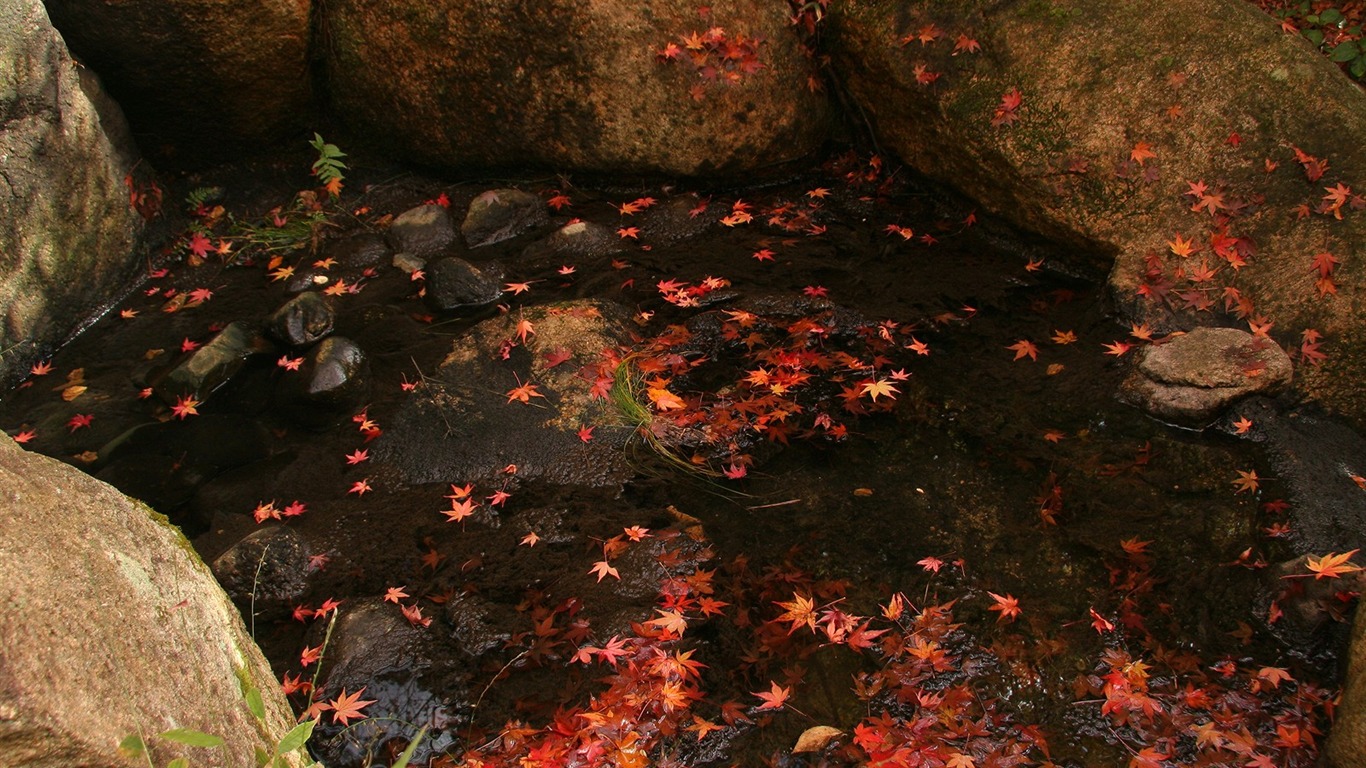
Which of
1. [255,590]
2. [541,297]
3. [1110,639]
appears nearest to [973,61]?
[541,297]

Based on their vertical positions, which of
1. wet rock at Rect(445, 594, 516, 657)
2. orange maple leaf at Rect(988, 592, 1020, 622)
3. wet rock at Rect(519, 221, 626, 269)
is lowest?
wet rock at Rect(445, 594, 516, 657)

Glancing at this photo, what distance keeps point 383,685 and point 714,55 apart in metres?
5.04

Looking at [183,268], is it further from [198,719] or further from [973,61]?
[973,61]

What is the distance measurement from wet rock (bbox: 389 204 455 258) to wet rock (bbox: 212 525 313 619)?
302 centimetres

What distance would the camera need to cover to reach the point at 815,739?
10.6ft

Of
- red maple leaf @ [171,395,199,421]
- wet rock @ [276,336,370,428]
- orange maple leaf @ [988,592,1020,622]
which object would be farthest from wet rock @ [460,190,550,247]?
orange maple leaf @ [988,592,1020,622]

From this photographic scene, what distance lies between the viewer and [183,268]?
21.9 feet

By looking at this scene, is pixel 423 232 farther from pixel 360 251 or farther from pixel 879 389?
pixel 879 389

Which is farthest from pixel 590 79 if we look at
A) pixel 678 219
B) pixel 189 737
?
pixel 189 737

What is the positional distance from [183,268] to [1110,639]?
22.7ft

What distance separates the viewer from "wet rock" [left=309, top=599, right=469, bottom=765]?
11.1ft

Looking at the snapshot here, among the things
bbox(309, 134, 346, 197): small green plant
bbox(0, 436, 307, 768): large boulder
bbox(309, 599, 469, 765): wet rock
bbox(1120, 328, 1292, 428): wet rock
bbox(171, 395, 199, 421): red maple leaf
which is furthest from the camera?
bbox(309, 134, 346, 197): small green plant

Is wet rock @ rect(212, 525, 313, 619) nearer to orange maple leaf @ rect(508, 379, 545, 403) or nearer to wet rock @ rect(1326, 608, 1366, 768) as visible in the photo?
orange maple leaf @ rect(508, 379, 545, 403)

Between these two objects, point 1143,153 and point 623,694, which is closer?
point 623,694
